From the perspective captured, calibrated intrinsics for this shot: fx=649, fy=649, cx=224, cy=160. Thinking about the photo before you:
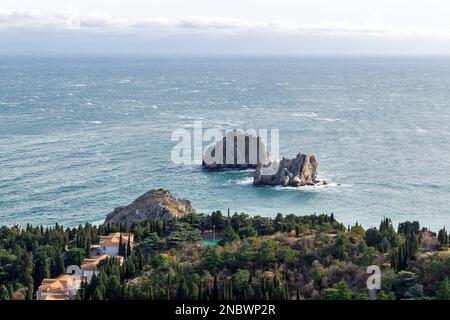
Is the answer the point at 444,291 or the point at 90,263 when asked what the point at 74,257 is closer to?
the point at 90,263

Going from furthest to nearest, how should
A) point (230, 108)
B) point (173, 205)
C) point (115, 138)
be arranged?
point (230, 108)
point (115, 138)
point (173, 205)

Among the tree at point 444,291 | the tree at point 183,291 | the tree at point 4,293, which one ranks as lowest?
the tree at point 4,293

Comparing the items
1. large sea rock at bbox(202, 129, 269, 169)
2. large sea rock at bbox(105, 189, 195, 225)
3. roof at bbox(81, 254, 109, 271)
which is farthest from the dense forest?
large sea rock at bbox(202, 129, 269, 169)

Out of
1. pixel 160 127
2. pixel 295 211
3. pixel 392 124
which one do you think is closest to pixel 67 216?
pixel 295 211

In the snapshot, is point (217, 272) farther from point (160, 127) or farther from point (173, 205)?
point (160, 127)

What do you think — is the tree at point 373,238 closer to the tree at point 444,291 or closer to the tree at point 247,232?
the tree at point 247,232

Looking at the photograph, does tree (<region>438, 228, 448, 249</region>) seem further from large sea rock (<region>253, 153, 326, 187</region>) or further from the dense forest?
large sea rock (<region>253, 153, 326, 187</region>)

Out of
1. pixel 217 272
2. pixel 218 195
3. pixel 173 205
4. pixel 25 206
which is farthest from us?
pixel 218 195

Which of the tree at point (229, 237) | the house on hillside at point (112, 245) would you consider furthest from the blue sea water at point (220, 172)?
the tree at point (229, 237)
